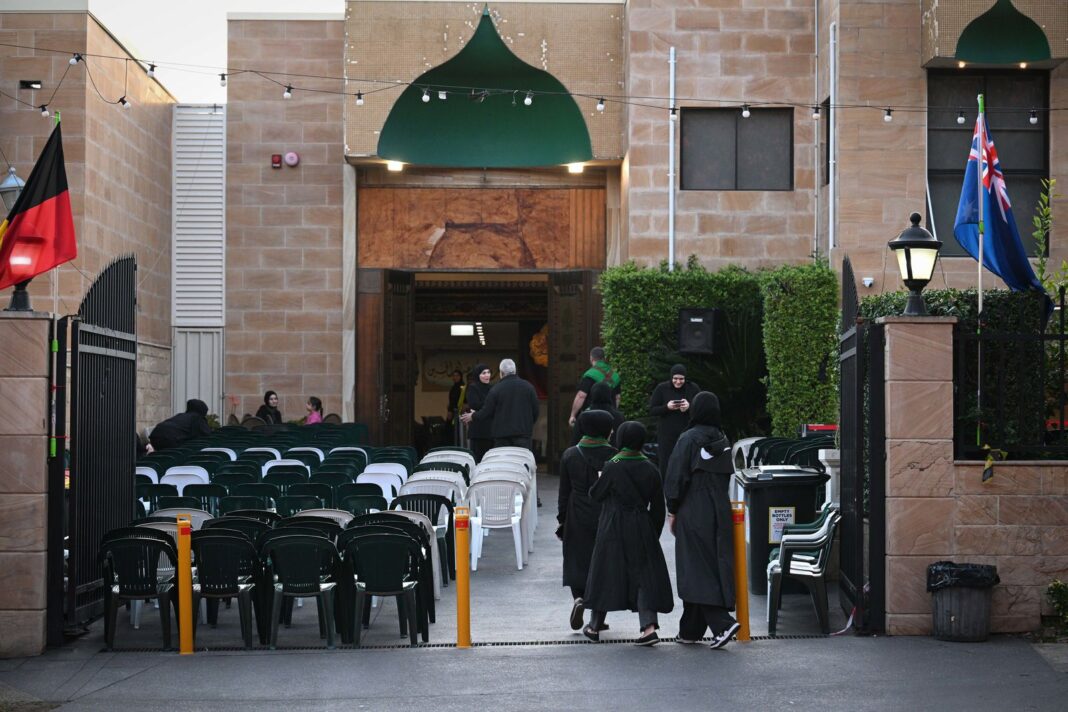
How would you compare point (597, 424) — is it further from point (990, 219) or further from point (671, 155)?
point (671, 155)

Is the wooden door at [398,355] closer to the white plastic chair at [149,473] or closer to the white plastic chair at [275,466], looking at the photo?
the white plastic chair at [275,466]

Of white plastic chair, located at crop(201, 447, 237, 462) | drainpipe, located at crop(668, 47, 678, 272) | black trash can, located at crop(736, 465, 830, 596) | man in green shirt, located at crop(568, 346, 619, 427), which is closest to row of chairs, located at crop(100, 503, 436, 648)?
black trash can, located at crop(736, 465, 830, 596)

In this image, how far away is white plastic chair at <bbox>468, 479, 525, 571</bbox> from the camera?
1438 centimetres

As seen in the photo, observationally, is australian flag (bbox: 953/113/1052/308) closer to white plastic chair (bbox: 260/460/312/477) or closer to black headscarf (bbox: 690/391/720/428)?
black headscarf (bbox: 690/391/720/428)

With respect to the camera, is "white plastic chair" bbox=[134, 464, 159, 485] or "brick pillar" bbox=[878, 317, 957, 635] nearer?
"brick pillar" bbox=[878, 317, 957, 635]

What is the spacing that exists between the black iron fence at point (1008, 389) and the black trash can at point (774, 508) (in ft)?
5.80

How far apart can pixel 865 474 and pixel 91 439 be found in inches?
237

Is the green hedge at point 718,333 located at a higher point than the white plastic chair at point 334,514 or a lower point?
higher

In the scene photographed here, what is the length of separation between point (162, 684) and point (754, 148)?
16.4 meters

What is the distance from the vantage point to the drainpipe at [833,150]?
22.1 m

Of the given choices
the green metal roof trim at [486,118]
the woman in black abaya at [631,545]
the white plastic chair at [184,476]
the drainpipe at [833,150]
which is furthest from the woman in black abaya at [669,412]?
the green metal roof trim at [486,118]

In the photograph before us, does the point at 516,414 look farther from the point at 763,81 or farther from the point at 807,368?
the point at 763,81

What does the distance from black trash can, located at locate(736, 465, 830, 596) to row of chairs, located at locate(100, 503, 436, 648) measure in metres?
3.16

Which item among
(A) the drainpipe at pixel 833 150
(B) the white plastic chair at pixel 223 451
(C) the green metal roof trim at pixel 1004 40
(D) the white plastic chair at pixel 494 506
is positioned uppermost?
(C) the green metal roof trim at pixel 1004 40
